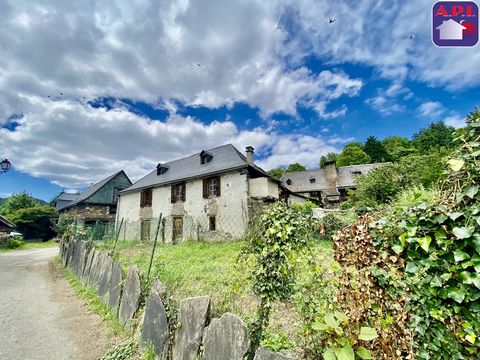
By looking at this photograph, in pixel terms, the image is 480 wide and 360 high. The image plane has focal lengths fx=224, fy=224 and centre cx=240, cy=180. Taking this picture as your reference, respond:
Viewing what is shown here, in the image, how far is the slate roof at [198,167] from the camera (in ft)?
42.9

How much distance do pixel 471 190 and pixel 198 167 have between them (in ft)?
48.2

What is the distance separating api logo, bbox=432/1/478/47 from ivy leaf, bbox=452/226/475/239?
375 cm

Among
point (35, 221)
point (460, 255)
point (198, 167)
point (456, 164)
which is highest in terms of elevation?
point (198, 167)

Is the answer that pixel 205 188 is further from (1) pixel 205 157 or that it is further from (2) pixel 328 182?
(2) pixel 328 182

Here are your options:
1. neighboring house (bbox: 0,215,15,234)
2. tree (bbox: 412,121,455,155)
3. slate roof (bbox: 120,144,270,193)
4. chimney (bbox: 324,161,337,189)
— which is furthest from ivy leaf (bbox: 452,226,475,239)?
tree (bbox: 412,121,455,155)

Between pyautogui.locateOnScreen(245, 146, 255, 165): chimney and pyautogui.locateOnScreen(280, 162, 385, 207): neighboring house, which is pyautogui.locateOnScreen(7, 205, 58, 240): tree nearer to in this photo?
pyautogui.locateOnScreen(245, 146, 255, 165): chimney

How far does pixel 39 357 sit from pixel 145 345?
1.40 metres

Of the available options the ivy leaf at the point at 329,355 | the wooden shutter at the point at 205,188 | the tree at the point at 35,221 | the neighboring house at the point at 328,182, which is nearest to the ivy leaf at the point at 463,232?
the ivy leaf at the point at 329,355

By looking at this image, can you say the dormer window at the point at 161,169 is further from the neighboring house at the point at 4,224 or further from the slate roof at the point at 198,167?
the neighboring house at the point at 4,224

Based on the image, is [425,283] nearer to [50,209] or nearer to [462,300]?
[462,300]

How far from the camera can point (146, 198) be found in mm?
17172

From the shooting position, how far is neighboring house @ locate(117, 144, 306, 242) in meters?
12.2

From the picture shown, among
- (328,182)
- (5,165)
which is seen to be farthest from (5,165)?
(328,182)

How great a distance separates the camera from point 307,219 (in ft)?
7.59
